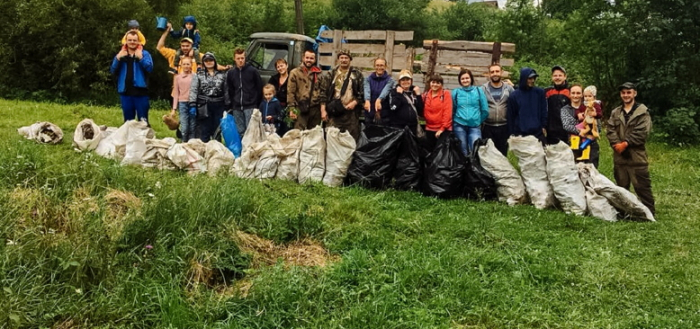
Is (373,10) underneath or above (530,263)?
above

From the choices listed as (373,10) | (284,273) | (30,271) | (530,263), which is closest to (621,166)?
(530,263)

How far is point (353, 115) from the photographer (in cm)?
650

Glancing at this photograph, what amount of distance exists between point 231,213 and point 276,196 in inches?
45.2

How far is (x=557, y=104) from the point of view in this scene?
617cm

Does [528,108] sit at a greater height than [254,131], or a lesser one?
greater

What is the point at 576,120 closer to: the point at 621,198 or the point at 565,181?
the point at 565,181

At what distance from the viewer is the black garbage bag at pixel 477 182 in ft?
18.3

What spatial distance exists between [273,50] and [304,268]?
7652mm

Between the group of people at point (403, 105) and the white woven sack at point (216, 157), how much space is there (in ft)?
3.18

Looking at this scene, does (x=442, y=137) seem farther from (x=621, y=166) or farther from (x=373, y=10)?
(x=373, y=10)

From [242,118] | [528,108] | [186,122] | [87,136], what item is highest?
[528,108]

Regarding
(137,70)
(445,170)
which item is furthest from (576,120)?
(137,70)

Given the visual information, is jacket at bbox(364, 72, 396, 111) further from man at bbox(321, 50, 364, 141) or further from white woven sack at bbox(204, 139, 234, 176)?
white woven sack at bbox(204, 139, 234, 176)

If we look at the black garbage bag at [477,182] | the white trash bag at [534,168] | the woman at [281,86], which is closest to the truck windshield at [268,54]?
the woman at [281,86]
